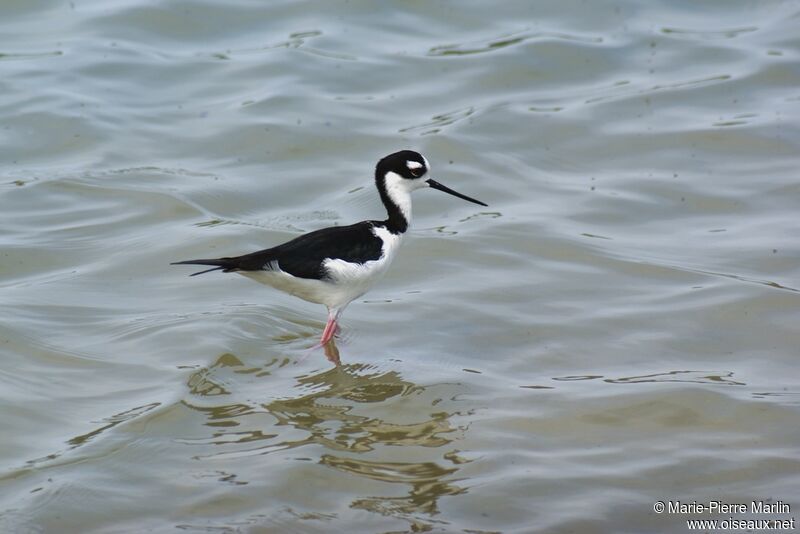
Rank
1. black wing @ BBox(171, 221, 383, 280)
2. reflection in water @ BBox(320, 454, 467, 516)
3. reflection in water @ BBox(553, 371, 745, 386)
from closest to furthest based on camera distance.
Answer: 1. reflection in water @ BBox(320, 454, 467, 516)
2. reflection in water @ BBox(553, 371, 745, 386)
3. black wing @ BBox(171, 221, 383, 280)

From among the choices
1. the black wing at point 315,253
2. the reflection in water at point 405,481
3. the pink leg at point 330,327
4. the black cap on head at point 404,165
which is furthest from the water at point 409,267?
the black cap on head at point 404,165

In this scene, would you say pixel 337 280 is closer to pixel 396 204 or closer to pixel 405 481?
pixel 396 204

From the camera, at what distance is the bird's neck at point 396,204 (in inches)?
326

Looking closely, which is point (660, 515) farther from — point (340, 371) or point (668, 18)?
point (668, 18)

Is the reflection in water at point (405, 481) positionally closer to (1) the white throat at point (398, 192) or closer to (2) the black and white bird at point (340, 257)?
(2) the black and white bird at point (340, 257)

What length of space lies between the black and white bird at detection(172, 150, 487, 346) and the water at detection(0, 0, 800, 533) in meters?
0.39

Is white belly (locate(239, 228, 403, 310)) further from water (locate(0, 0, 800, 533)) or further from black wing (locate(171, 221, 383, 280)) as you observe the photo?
water (locate(0, 0, 800, 533))

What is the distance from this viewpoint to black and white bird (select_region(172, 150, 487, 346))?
7.54 metres

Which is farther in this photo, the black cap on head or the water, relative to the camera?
the black cap on head

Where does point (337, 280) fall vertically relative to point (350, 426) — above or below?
above

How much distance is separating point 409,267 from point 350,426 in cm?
255

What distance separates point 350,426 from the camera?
6758 mm

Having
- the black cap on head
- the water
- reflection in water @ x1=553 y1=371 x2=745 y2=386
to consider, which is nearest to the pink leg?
the water

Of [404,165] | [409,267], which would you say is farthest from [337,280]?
[409,267]
